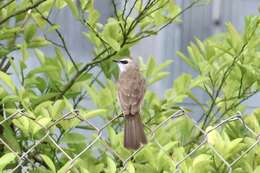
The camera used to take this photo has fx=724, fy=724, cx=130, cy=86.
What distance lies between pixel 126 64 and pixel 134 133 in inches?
28.1

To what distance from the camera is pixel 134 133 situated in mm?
1898

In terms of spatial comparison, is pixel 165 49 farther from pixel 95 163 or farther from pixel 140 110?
pixel 95 163

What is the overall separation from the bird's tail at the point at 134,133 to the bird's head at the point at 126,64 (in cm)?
Result: 30

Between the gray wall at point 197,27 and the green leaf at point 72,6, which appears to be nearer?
the green leaf at point 72,6

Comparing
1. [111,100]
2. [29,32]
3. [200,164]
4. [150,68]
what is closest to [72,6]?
[29,32]

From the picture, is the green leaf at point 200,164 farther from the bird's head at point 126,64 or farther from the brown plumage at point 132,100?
the bird's head at point 126,64

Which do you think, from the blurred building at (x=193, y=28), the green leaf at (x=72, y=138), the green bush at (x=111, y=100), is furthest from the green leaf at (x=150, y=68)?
the blurred building at (x=193, y=28)

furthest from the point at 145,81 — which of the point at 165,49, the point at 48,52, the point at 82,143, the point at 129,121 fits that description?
the point at 165,49

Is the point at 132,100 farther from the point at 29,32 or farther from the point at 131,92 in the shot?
the point at 29,32

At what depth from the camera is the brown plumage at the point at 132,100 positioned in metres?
1.91

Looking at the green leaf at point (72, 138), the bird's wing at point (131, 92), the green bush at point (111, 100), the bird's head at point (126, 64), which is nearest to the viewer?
the green bush at point (111, 100)

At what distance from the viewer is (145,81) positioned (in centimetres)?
251

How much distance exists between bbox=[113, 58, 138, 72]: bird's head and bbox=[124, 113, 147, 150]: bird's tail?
304 millimetres

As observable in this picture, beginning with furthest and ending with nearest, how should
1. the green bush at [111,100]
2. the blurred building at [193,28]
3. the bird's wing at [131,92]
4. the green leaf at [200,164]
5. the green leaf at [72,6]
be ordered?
the blurred building at [193,28], the bird's wing at [131,92], the green leaf at [72,6], the green bush at [111,100], the green leaf at [200,164]
